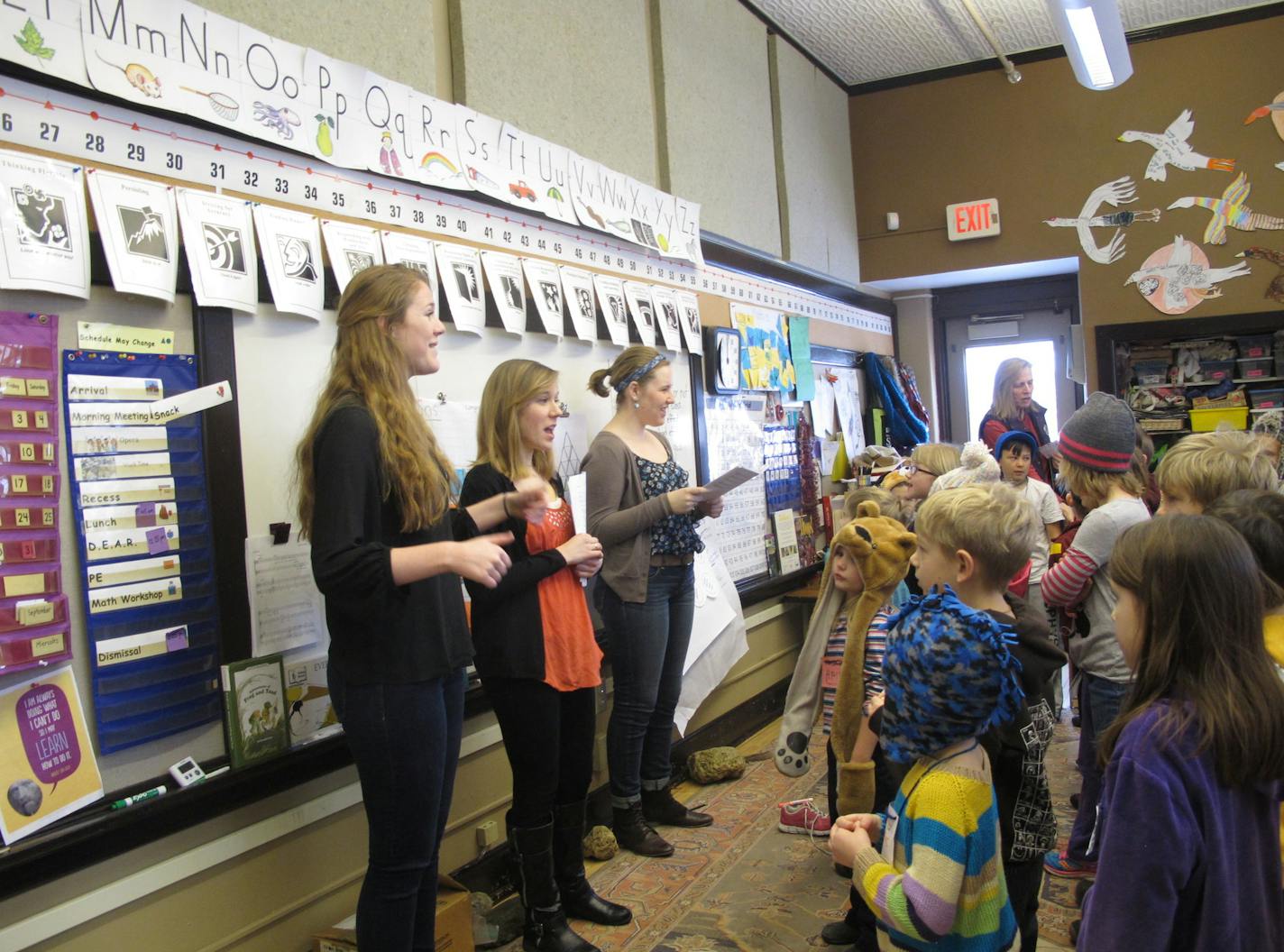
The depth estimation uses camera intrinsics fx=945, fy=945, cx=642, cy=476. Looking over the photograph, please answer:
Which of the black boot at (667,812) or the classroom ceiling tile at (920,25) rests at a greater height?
the classroom ceiling tile at (920,25)

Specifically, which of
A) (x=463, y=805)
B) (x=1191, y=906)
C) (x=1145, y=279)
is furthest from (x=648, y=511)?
(x=1145, y=279)

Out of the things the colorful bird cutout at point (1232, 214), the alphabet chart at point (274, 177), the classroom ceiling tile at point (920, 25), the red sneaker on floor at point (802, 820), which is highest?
the classroom ceiling tile at point (920, 25)

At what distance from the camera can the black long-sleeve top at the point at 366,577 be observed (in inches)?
60.7

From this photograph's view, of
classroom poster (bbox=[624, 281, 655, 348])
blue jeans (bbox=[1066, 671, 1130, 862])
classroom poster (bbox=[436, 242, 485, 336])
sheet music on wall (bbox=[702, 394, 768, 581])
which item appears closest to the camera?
blue jeans (bbox=[1066, 671, 1130, 862])

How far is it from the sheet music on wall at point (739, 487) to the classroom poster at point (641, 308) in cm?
54

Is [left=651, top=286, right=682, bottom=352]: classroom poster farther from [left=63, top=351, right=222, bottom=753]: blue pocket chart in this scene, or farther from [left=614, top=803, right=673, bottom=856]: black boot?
[left=63, top=351, right=222, bottom=753]: blue pocket chart

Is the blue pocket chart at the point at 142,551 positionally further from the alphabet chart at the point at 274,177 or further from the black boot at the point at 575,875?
the black boot at the point at 575,875

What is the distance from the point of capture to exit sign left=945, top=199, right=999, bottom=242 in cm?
526

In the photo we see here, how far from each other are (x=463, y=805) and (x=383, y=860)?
0.86 metres

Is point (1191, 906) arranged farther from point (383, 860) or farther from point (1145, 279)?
point (1145, 279)

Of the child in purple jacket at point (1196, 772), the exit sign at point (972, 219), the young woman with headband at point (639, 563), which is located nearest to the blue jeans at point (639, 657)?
the young woman with headband at point (639, 563)

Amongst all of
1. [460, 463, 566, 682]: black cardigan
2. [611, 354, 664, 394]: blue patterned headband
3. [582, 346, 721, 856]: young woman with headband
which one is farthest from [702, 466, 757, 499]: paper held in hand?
[460, 463, 566, 682]: black cardigan

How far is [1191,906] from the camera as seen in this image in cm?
103

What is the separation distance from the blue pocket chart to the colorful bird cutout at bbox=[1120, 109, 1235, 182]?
4882mm
